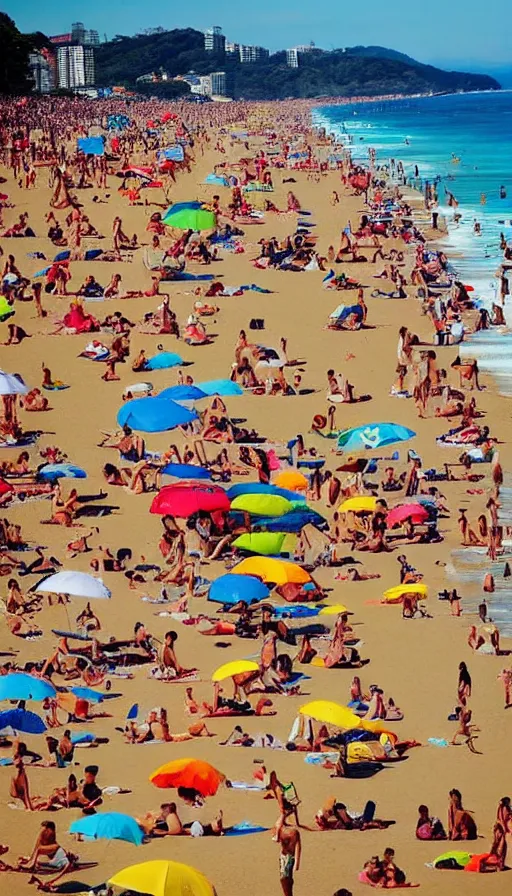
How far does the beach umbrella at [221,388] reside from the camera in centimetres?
2050

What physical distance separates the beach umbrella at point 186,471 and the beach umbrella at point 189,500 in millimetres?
695

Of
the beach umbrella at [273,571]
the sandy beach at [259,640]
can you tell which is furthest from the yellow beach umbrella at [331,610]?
the beach umbrella at [273,571]

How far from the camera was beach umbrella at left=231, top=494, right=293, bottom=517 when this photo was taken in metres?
16.0

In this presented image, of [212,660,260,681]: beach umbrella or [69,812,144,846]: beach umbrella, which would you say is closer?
[69,812,144,846]: beach umbrella

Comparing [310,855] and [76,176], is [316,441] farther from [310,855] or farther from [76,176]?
[76,176]

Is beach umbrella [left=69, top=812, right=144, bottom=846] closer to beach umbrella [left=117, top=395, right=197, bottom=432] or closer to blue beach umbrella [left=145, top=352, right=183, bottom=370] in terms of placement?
beach umbrella [left=117, top=395, right=197, bottom=432]

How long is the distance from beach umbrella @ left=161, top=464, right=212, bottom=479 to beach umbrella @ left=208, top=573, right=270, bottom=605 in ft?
10.6

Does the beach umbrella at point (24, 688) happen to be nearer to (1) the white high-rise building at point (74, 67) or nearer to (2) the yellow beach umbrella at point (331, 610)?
(2) the yellow beach umbrella at point (331, 610)

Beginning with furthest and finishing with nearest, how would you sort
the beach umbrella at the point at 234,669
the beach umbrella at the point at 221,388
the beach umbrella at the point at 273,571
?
the beach umbrella at the point at 221,388
the beach umbrella at the point at 273,571
the beach umbrella at the point at 234,669

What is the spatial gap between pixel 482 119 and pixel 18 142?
86821 mm

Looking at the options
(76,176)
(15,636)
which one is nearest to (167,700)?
(15,636)

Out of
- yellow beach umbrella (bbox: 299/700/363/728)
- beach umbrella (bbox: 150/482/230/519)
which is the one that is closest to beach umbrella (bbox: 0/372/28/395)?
beach umbrella (bbox: 150/482/230/519)

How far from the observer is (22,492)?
17.9 metres

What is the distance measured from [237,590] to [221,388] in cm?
683
